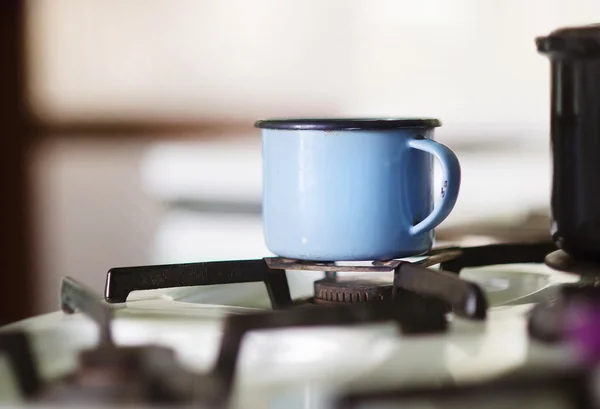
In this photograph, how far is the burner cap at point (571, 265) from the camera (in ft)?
2.02

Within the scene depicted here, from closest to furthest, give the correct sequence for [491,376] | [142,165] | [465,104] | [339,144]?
[491,376]
[339,144]
[465,104]
[142,165]

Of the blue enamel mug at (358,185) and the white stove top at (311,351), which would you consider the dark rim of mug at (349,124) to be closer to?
the blue enamel mug at (358,185)

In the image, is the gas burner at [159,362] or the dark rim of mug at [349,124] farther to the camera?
the dark rim of mug at [349,124]

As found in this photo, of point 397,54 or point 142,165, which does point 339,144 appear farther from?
point 142,165

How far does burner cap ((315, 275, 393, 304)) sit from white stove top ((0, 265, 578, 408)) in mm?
80

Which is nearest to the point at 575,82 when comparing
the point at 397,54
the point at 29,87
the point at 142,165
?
the point at 397,54

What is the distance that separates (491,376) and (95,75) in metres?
1.40

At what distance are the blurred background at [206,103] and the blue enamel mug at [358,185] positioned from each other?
0.49m

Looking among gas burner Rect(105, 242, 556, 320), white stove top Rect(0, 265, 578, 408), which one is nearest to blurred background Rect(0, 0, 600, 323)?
gas burner Rect(105, 242, 556, 320)

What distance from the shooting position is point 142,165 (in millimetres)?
1651

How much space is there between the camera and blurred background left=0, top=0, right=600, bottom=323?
1283 millimetres

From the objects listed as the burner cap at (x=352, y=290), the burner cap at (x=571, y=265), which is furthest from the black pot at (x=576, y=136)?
the burner cap at (x=352, y=290)

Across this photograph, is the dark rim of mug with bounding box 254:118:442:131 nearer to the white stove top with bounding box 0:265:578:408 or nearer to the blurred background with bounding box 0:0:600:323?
the white stove top with bounding box 0:265:578:408

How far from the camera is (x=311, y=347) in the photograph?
49cm
